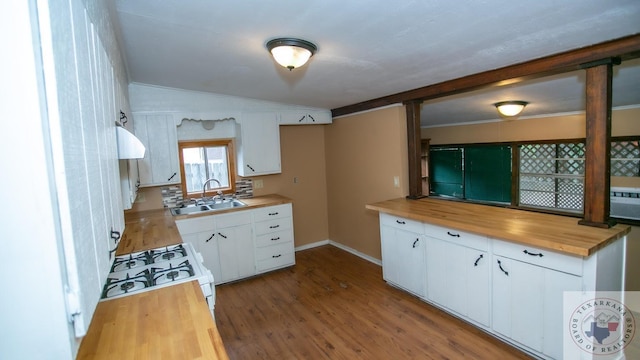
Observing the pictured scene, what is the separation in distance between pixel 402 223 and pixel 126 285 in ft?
7.74

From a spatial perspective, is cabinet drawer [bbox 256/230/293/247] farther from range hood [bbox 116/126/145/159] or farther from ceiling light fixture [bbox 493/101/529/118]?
ceiling light fixture [bbox 493/101/529/118]

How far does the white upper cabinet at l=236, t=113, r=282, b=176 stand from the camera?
3.92 m

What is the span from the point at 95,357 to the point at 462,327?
2549 millimetres

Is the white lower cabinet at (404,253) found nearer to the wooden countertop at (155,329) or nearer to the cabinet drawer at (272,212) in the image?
the cabinet drawer at (272,212)

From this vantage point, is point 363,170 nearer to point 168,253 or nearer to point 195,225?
point 195,225

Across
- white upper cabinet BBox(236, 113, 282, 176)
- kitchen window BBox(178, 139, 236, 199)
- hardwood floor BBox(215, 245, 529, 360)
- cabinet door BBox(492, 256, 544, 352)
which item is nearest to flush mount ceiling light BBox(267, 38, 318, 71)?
white upper cabinet BBox(236, 113, 282, 176)

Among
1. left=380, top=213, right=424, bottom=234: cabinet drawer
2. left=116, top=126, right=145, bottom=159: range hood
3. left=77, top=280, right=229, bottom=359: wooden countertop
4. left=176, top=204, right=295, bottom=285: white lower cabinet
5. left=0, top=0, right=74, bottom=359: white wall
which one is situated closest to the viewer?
left=0, top=0, right=74, bottom=359: white wall

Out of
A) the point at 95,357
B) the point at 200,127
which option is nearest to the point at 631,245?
the point at 95,357

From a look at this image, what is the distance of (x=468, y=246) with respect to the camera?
99.0 inches

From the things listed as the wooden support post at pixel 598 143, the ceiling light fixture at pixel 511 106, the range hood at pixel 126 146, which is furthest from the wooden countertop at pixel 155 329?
the ceiling light fixture at pixel 511 106

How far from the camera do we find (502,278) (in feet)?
7.52

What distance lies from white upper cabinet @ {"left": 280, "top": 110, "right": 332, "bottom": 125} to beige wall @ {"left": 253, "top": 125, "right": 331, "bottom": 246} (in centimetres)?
28

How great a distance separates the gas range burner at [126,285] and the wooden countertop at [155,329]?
94mm

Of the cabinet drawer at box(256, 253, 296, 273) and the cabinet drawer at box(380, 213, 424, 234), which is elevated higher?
the cabinet drawer at box(380, 213, 424, 234)
